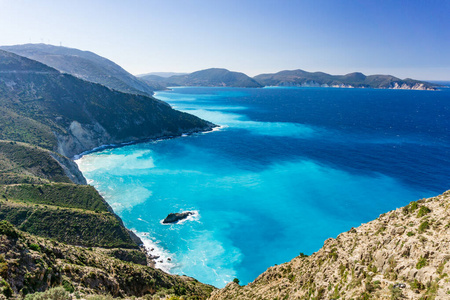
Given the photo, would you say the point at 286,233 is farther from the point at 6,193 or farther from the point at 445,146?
the point at 445,146

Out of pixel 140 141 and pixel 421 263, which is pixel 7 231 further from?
pixel 140 141

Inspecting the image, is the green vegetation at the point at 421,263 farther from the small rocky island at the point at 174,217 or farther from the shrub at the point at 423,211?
the small rocky island at the point at 174,217

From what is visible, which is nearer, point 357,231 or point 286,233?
point 357,231

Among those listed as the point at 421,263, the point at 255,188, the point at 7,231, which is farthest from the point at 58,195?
the point at 421,263

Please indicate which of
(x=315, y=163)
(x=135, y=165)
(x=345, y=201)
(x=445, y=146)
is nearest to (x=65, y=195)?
(x=135, y=165)

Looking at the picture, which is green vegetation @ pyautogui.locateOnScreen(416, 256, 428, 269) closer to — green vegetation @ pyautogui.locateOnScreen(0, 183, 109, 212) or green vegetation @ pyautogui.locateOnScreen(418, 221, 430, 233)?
green vegetation @ pyautogui.locateOnScreen(418, 221, 430, 233)

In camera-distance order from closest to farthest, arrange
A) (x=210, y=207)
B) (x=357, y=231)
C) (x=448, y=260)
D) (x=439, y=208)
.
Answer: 1. (x=448, y=260)
2. (x=439, y=208)
3. (x=357, y=231)
4. (x=210, y=207)
